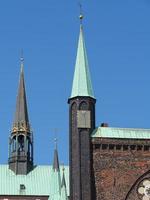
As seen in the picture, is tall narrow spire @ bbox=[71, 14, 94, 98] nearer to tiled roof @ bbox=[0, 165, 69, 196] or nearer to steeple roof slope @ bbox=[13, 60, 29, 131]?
tiled roof @ bbox=[0, 165, 69, 196]

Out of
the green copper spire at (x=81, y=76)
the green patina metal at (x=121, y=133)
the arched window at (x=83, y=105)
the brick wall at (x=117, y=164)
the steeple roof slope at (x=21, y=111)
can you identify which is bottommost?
the brick wall at (x=117, y=164)

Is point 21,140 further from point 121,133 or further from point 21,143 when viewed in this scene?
point 121,133

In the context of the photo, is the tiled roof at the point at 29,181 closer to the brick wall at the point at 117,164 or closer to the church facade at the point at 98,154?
the church facade at the point at 98,154

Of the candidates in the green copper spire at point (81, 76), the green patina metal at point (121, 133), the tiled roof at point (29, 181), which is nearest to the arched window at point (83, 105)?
the green copper spire at point (81, 76)

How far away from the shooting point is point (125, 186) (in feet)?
171

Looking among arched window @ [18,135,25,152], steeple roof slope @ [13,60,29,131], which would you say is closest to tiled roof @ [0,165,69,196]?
arched window @ [18,135,25,152]

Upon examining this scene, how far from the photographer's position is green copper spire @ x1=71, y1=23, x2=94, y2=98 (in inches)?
2146

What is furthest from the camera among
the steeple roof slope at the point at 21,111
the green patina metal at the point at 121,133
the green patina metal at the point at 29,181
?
the steeple roof slope at the point at 21,111

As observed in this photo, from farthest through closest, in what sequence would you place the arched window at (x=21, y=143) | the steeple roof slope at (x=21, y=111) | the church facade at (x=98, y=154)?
the steeple roof slope at (x=21, y=111) → the arched window at (x=21, y=143) → the church facade at (x=98, y=154)

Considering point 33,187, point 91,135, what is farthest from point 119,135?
point 33,187

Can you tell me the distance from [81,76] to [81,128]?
4.67 metres

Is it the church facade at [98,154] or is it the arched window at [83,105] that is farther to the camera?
the arched window at [83,105]

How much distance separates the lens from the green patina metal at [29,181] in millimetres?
91500

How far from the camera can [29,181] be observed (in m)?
A: 93.6
